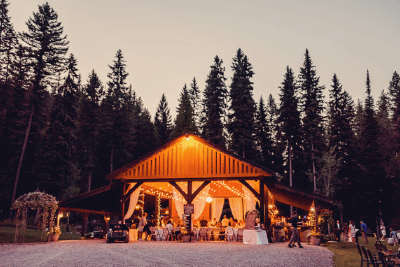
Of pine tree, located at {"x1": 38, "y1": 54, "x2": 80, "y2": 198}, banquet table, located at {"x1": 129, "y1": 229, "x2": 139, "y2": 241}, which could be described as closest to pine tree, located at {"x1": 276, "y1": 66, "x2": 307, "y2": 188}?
pine tree, located at {"x1": 38, "y1": 54, "x2": 80, "y2": 198}

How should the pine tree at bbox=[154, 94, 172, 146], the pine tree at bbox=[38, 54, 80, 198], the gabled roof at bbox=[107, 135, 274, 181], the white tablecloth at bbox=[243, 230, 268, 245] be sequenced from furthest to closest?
1. the pine tree at bbox=[154, 94, 172, 146]
2. the pine tree at bbox=[38, 54, 80, 198]
3. the gabled roof at bbox=[107, 135, 274, 181]
4. the white tablecloth at bbox=[243, 230, 268, 245]

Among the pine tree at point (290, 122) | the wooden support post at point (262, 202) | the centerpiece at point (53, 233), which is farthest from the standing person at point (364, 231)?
the pine tree at point (290, 122)

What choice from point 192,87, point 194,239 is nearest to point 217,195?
point 194,239

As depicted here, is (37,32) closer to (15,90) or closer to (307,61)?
(15,90)

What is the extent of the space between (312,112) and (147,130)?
20.9 m

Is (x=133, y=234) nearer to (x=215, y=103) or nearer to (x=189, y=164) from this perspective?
(x=189, y=164)

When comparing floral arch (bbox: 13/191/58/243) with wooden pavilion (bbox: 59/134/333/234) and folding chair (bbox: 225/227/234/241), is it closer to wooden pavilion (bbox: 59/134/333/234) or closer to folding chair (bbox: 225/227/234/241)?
wooden pavilion (bbox: 59/134/333/234)

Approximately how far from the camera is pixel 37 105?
100 feet

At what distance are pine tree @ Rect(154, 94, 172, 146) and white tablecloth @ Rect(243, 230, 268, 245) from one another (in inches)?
1174

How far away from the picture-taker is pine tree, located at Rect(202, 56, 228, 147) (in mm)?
38812

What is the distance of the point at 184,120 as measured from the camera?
4556cm

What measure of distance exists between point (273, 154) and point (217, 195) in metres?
21.4

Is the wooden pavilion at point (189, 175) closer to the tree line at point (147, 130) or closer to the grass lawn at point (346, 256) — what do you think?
the grass lawn at point (346, 256)

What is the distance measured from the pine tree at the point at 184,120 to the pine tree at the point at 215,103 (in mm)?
2932
